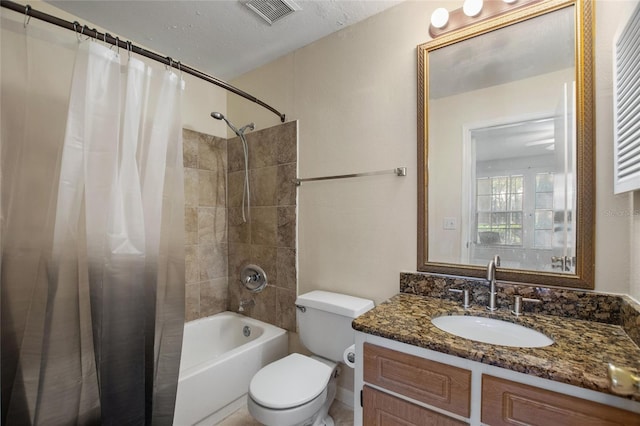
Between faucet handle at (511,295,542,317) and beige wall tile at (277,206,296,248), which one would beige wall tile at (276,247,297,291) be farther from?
faucet handle at (511,295,542,317)

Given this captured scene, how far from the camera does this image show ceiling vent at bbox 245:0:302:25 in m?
1.52

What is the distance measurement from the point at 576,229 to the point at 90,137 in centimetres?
193

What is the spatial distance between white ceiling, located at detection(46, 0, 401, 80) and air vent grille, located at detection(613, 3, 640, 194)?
3.35 feet

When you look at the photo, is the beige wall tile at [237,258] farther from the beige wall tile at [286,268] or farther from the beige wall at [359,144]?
the beige wall at [359,144]

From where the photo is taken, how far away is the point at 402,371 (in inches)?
38.5

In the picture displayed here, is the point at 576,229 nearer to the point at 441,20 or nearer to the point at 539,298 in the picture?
the point at 539,298

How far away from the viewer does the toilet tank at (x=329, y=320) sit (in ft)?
4.99

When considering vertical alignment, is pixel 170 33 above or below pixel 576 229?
above

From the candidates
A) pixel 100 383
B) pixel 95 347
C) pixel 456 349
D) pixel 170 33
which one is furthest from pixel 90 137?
pixel 456 349

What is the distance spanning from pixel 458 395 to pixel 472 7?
62.9 inches

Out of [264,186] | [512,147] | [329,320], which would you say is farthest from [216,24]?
[329,320]

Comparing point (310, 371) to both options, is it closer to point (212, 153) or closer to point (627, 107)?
point (627, 107)

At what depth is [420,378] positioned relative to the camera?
942 millimetres

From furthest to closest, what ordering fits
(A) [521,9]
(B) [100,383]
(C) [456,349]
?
(A) [521,9], (B) [100,383], (C) [456,349]
